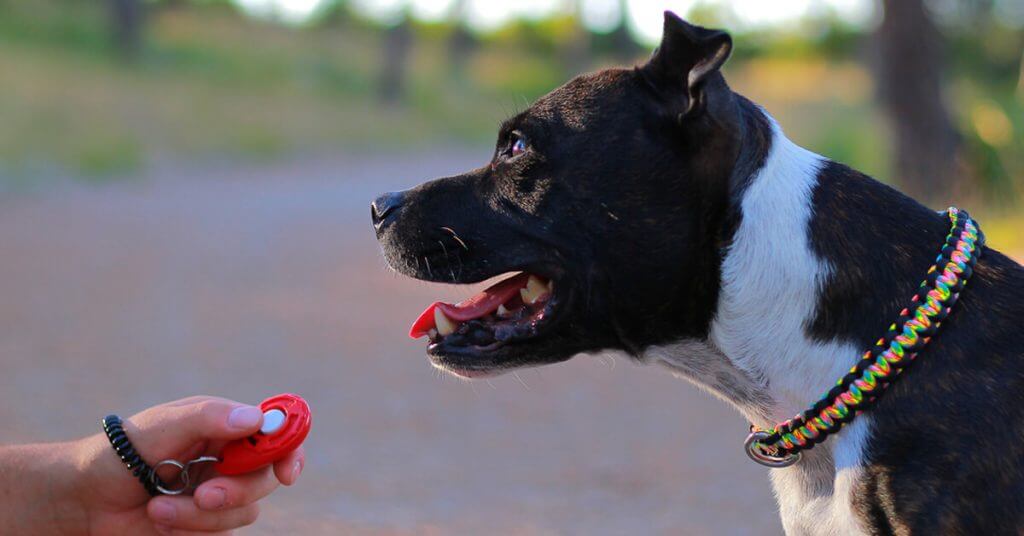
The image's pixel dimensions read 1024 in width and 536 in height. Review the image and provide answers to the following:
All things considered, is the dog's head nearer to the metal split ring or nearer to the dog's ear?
the dog's ear

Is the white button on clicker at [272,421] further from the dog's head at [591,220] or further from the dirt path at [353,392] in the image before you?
the dirt path at [353,392]

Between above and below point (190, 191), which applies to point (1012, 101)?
above

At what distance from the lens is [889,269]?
2.77m

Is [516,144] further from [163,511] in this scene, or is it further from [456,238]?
[163,511]

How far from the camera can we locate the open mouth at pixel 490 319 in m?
3.15

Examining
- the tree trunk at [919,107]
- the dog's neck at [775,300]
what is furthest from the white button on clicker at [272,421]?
the tree trunk at [919,107]

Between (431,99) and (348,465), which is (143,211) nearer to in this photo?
(348,465)

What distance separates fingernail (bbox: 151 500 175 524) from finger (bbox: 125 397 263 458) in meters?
0.12

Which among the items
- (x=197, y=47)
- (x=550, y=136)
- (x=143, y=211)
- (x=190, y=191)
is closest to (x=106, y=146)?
(x=190, y=191)

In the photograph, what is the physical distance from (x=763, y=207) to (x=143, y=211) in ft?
42.3

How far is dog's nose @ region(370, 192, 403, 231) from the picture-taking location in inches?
135

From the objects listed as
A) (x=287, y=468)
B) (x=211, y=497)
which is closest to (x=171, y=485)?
(x=211, y=497)

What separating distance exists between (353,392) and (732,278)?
184 inches

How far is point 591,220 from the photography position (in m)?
3.07
